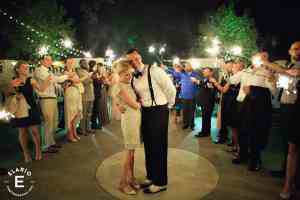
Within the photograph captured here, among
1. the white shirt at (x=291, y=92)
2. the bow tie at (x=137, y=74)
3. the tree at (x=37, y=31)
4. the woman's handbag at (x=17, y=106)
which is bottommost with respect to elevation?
the woman's handbag at (x=17, y=106)

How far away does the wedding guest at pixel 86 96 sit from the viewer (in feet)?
24.1

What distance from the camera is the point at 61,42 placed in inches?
856

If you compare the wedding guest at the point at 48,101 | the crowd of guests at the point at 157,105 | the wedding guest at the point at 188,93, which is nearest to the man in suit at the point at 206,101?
the crowd of guests at the point at 157,105

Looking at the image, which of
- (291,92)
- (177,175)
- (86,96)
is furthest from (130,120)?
(86,96)

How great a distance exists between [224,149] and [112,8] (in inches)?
1245

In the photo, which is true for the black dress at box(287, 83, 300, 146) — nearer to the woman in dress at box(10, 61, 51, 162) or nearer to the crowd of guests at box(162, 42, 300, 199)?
the crowd of guests at box(162, 42, 300, 199)

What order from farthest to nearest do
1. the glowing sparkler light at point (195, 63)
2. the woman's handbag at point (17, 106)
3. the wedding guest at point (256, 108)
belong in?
the glowing sparkler light at point (195, 63) < the woman's handbag at point (17, 106) < the wedding guest at point (256, 108)

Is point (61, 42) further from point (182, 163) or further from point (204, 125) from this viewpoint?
point (182, 163)

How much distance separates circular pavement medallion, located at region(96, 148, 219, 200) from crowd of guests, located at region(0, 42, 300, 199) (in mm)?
208

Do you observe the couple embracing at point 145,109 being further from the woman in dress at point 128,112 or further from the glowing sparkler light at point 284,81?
the glowing sparkler light at point 284,81

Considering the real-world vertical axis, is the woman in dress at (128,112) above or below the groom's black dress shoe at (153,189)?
above

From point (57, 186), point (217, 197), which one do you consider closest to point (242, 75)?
point (217, 197)

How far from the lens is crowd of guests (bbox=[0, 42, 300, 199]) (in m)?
4.10

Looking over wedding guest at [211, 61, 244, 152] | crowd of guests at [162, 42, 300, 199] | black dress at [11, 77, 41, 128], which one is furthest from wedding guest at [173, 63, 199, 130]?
black dress at [11, 77, 41, 128]
